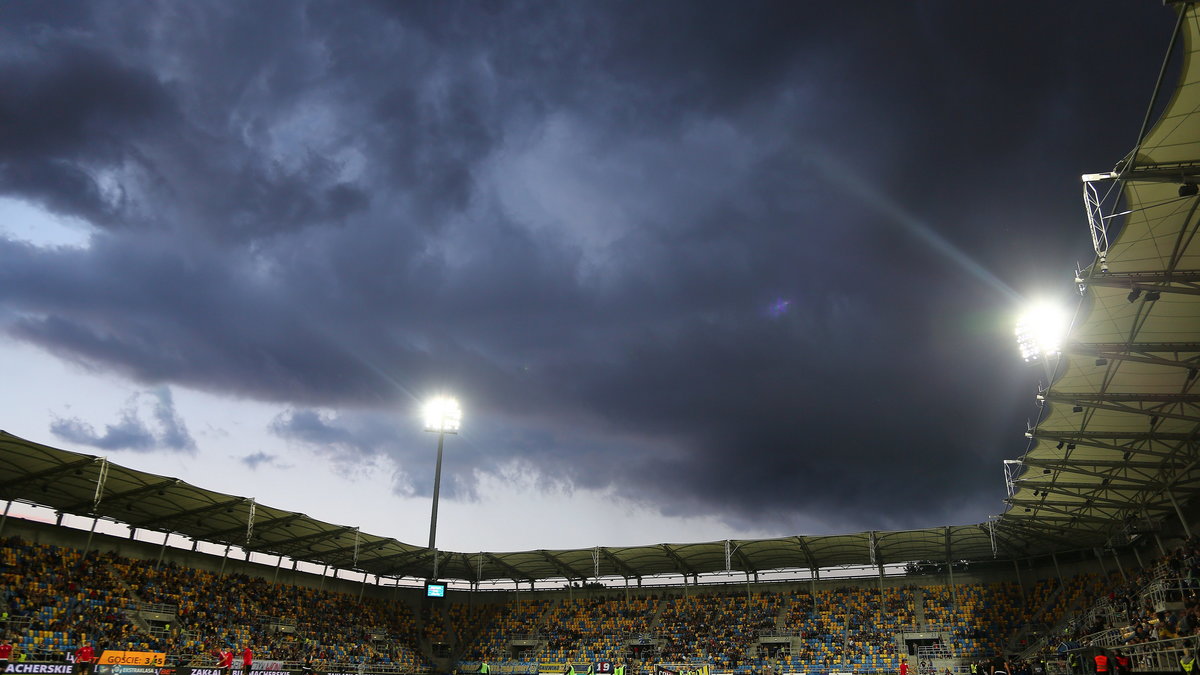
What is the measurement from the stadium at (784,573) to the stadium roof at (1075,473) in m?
0.11

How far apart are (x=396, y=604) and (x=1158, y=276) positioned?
200 feet

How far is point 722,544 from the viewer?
174 feet

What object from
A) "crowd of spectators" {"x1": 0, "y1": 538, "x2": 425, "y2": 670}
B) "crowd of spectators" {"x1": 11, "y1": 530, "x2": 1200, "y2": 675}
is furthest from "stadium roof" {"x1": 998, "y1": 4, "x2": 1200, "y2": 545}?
"crowd of spectators" {"x1": 0, "y1": 538, "x2": 425, "y2": 670}

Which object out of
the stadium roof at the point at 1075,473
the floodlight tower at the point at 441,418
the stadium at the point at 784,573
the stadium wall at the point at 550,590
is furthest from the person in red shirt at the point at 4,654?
the floodlight tower at the point at 441,418

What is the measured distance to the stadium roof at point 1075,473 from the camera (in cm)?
1780

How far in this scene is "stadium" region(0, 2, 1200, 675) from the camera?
22297 mm

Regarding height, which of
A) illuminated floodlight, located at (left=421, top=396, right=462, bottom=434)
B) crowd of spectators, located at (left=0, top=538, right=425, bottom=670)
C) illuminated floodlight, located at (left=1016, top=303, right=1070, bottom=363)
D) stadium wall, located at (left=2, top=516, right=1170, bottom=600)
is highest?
A: illuminated floodlight, located at (left=421, top=396, right=462, bottom=434)

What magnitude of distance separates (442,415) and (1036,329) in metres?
47.9

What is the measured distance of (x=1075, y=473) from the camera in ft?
117

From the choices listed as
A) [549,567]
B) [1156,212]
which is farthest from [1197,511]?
[549,567]

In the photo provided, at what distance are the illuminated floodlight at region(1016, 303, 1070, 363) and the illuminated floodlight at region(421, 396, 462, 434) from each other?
46065 millimetres

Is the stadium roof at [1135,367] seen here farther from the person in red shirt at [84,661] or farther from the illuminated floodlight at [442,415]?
the illuminated floodlight at [442,415]

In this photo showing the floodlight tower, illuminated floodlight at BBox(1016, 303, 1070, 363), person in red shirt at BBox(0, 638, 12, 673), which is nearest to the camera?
person in red shirt at BBox(0, 638, 12, 673)

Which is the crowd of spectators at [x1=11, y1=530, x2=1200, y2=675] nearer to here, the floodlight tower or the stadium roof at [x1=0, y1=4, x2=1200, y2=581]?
the stadium roof at [x1=0, y1=4, x2=1200, y2=581]
